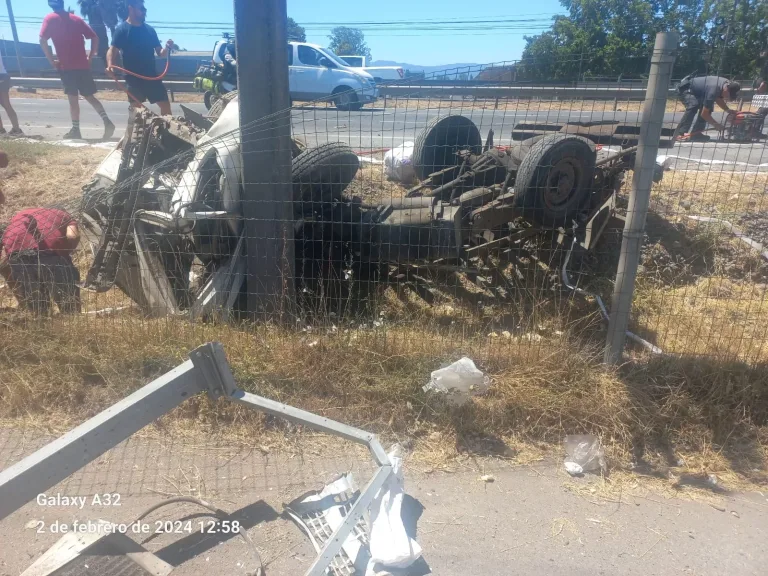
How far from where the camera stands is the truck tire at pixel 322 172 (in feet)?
14.7

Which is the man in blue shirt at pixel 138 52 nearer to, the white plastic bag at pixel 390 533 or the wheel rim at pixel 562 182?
the wheel rim at pixel 562 182

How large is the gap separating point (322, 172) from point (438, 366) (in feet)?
5.93

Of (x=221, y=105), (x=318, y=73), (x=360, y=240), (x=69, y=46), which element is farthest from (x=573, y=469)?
(x=318, y=73)

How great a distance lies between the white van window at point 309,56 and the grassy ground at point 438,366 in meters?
16.1

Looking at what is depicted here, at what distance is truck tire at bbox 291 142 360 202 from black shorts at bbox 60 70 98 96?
724cm

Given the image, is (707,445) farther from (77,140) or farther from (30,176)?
(77,140)

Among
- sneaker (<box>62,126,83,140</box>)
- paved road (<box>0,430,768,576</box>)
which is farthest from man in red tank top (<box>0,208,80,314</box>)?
sneaker (<box>62,126,83,140</box>)

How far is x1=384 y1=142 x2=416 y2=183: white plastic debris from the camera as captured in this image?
6.76 m

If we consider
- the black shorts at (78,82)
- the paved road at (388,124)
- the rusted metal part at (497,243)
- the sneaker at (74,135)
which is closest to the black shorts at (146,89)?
the black shorts at (78,82)

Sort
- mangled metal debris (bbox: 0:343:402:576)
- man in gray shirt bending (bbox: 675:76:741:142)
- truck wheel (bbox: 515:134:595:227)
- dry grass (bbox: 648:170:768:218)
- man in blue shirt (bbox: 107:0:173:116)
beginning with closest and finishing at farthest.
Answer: mangled metal debris (bbox: 0:343:402:576), truck wheel (bbox: 515:134:595:227), dry grass (bbox: 648:170:768:218), man in gray shirt bending (bbox: 675:76:741:142), man in blue shirt (bbox: 107:0:173:116)

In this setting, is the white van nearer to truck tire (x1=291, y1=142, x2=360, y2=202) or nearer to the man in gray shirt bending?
the man in gray shirt bending

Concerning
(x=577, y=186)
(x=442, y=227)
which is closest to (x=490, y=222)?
(x=442, y=227)

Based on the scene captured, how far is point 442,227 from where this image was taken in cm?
438

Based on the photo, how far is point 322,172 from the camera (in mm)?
4602
